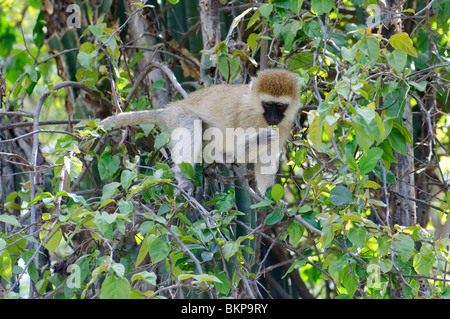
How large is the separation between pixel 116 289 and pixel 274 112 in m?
2.64

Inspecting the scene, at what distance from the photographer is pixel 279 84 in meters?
4.41

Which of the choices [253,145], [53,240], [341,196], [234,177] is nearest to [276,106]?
[253,145]

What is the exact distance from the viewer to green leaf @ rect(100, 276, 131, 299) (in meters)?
2.16

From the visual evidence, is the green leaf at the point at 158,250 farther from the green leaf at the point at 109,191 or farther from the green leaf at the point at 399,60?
the green leaf at the point at 399,60

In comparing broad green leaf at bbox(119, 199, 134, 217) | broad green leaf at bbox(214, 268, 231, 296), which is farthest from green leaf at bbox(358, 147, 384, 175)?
broad green leaf at bbox(119, 199, 134, 217)

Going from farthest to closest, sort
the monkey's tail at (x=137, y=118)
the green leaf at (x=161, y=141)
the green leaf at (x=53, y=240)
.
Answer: the monkey's tail at (x=137, y=118) < the green leaf at (x=161, y=141) < the green leaf at (x=53, y=240)

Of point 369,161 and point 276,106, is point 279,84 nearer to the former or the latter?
point 276,106

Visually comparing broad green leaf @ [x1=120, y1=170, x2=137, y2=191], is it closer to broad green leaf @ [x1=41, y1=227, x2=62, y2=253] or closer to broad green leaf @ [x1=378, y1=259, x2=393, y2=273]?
broad green leaf @ [x1=41, y1=227, x2=62, y2=253]

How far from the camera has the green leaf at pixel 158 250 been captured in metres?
2.70

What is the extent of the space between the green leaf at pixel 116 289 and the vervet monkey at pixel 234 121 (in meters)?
2.04

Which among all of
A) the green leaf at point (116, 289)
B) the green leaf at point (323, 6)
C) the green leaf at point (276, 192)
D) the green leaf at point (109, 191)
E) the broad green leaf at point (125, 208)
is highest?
the green leaf at point (323, 6)

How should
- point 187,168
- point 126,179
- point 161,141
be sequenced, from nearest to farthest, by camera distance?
point 126,179 → point 187,168 → point 161,141

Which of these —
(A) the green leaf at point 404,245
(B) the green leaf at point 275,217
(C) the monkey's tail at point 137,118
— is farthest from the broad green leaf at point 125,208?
(C) the monkey's tail at point 137,118

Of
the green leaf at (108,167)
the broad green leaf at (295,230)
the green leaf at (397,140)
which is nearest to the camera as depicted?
the broad green leaf at (295,230)
